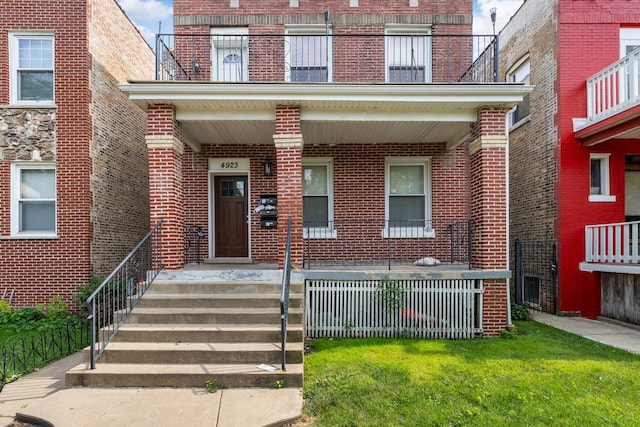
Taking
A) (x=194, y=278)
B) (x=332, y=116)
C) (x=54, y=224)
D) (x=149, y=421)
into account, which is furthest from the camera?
(x=54, y=224)

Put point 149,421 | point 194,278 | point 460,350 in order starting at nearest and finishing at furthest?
point 149,421, point 460,350, point 194,278

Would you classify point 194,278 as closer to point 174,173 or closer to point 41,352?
point 174,173

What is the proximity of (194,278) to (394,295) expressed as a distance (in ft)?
11.6

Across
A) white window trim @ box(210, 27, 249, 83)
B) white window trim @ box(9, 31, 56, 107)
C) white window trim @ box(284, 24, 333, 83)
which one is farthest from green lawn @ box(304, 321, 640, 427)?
white window trim @ box(9, 31, 56, 107)

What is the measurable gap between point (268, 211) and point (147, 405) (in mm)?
5290

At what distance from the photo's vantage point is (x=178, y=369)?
15.2 feet

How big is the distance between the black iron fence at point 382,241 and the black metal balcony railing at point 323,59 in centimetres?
360

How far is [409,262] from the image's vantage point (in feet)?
28.7

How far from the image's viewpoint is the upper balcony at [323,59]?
8.96m

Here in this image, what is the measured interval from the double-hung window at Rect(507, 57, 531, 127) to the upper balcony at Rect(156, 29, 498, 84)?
7.33ft

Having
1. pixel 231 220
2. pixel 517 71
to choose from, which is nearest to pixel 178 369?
pixel 231 220

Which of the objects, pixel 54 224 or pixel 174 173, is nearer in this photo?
pixel 174 173

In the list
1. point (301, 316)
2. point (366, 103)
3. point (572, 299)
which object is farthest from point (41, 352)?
point (572, 299)

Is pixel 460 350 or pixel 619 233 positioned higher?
pixel 619 233
